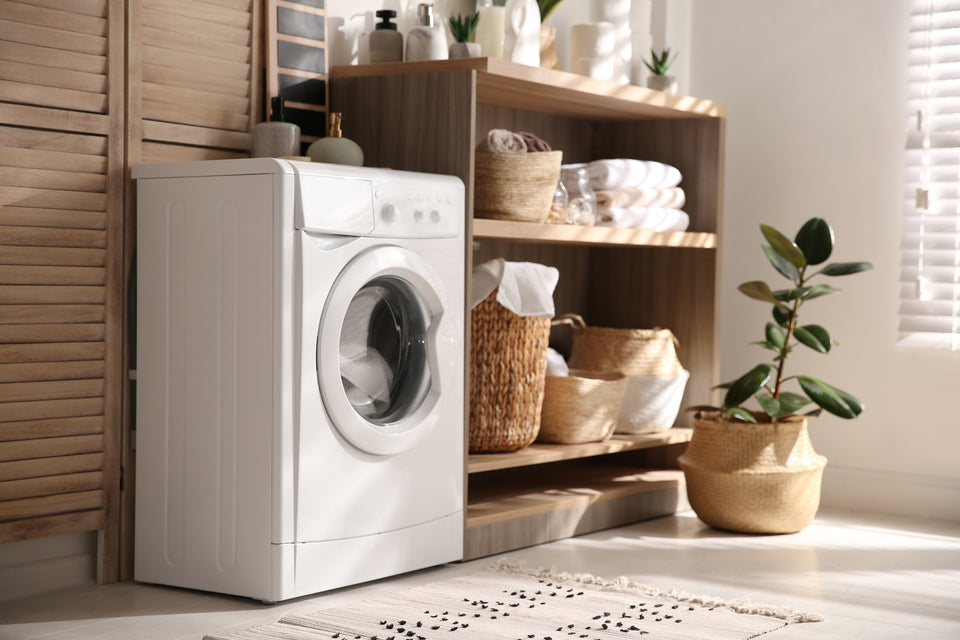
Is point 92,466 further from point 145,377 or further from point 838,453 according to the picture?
point 838,453

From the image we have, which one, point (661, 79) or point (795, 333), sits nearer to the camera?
point (795, 333)

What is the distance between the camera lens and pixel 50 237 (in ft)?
8.13

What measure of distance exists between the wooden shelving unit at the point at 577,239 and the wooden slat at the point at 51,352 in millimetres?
873

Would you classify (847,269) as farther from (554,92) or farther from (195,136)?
(195,136)

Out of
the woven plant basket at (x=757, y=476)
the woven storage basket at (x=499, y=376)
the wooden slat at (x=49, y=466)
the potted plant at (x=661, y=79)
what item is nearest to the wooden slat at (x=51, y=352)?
the wooden slat at (x=49, y=466)

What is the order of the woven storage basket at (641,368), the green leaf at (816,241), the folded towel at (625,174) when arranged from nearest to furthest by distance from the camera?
the green leaf at (816,241) < the folded towel at (625,174) < the woven storage basket at (641,368)

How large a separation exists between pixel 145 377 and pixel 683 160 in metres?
1.98

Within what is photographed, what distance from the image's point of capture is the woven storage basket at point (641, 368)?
3594mm

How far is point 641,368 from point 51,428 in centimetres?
179

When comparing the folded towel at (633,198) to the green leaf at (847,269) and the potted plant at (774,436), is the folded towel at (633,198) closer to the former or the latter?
the potted plant at (774,436)

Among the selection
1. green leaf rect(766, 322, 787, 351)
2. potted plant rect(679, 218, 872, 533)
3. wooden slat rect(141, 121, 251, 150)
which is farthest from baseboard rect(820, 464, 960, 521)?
wooden slat rect(141, 121, 251, 150)

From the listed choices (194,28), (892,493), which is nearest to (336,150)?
(194,28)

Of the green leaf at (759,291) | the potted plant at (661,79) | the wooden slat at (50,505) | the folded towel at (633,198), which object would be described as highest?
the potted plant at (661,79)

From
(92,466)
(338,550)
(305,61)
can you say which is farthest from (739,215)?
(92,466)
